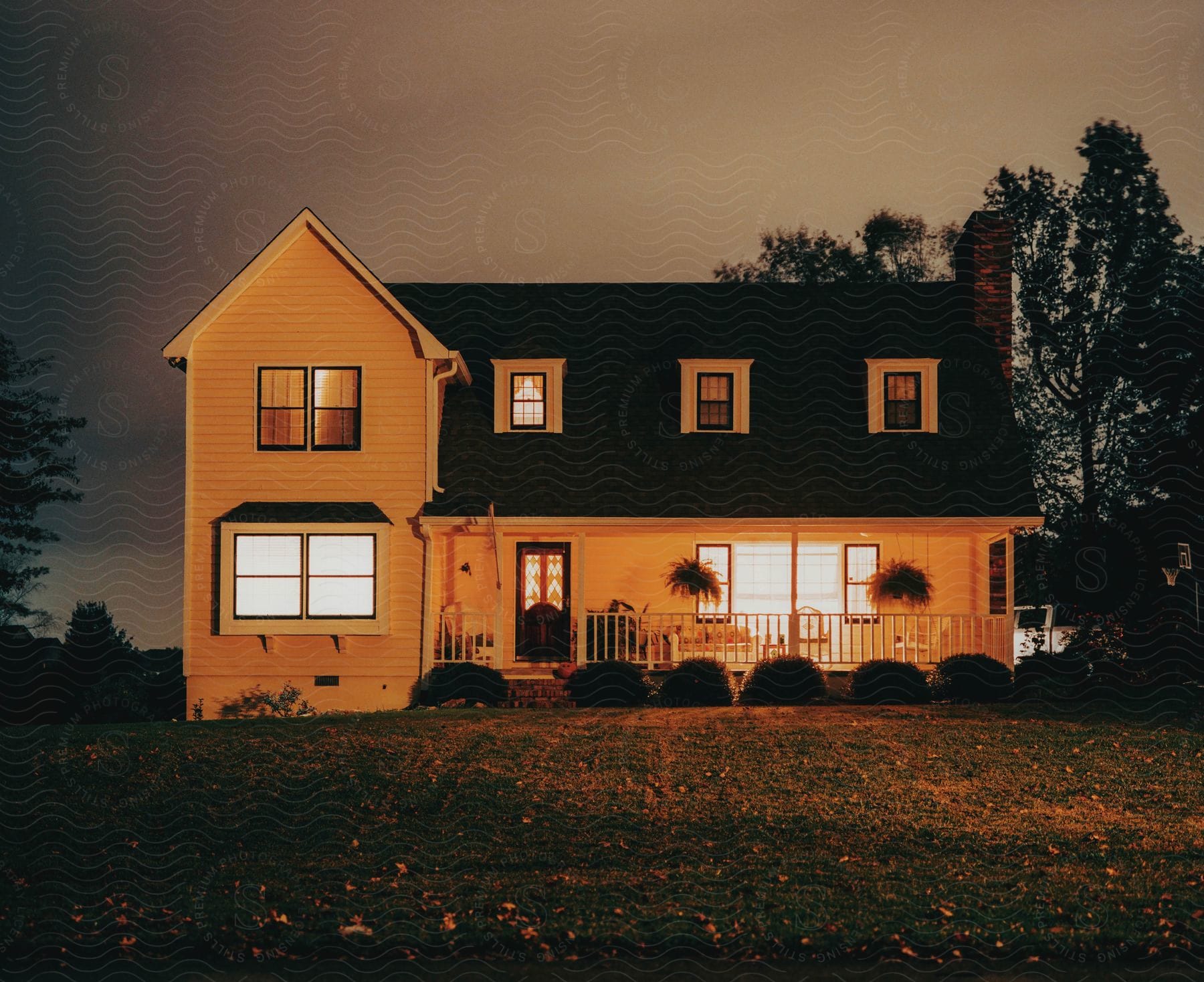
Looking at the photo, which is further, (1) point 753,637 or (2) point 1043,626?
(2) point 1043,626

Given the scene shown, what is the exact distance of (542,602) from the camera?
22.7 meters

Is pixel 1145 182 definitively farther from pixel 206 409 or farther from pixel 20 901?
pixel 20 901

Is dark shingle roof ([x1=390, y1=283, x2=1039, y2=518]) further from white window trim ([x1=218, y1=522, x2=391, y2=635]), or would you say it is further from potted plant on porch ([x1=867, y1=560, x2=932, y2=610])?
white window trim ([x1=218, y1=522, x2=391, y2=635])

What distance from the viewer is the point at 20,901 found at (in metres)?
9.57

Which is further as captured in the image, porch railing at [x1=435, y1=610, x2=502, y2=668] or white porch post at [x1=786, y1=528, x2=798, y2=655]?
porch railing at [x1=435, y1=610, x2=502, y2=668]

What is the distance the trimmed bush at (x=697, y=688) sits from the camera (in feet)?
63.3

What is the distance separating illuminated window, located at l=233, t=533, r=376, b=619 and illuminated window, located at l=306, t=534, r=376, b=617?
0.04ft

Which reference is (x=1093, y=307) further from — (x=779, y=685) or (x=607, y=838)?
(x=607, y=838)

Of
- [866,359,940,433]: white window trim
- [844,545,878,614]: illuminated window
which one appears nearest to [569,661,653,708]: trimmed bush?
[844,545,878,614]: illuminated window

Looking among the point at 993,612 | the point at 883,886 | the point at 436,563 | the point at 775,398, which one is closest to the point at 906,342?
the point at 775,398

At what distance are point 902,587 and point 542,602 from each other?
20.9ft

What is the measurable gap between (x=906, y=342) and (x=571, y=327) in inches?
253

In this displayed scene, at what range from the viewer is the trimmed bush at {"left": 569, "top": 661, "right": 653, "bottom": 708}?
19.5 metres

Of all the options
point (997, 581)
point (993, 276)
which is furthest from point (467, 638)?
point (993, 276)
